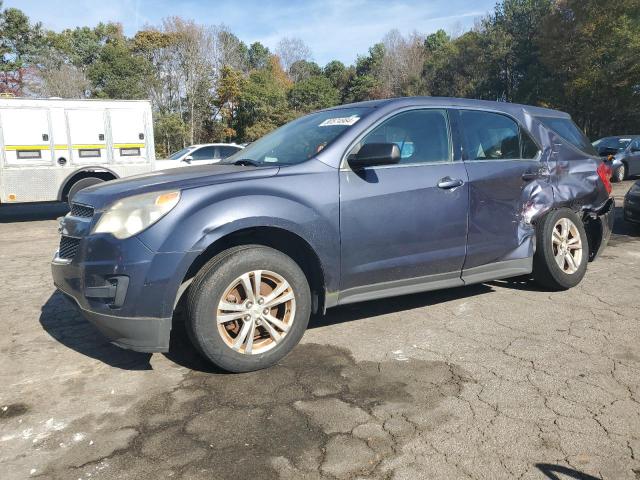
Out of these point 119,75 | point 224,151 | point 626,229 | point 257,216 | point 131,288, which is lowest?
point 626,229

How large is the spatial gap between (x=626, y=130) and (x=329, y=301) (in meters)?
34.0

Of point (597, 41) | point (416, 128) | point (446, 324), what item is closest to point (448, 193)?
point (416, 128)

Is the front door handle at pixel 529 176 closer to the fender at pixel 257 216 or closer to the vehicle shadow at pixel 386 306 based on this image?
the vehicle shadow at pixel 386 306

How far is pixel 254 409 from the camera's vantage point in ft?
9.28

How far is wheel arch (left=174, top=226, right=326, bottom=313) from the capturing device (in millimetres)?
3230

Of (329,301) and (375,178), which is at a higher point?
(375,178)

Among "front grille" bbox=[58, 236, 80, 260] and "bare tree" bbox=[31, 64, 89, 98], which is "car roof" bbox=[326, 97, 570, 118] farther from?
"bare tree" bbox=[31, 64, 89, 98]

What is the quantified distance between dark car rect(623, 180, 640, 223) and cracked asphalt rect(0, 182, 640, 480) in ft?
13.2

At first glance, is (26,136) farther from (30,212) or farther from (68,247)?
(68,247)

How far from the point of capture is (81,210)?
340 cm

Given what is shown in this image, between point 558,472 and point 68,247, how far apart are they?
3068 millimetres

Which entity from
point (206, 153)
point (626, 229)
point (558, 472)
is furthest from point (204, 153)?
point (558, 472)

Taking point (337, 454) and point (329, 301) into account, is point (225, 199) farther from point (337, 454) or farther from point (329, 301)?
point (337, 454)

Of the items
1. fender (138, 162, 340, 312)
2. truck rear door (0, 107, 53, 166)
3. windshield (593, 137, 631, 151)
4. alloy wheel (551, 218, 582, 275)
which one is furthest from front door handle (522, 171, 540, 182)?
windshield (593, 137, 631, 151)
